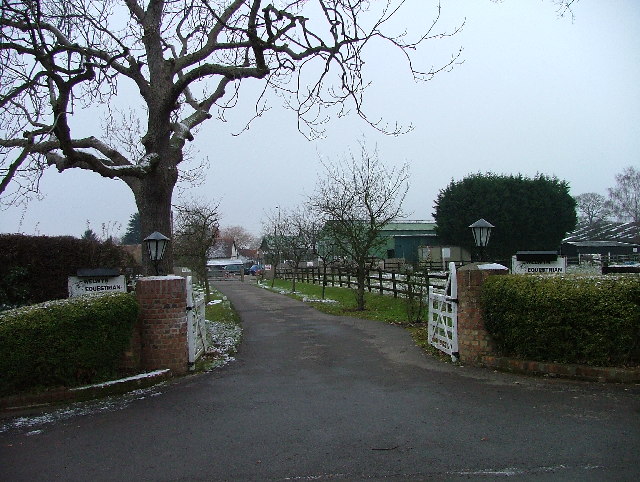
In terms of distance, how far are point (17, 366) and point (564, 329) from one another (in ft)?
23.0

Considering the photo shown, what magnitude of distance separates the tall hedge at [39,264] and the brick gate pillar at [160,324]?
5322mm

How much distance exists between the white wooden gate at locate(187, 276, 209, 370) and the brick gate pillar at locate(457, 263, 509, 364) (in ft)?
14.0

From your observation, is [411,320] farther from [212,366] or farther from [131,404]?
[131,404]

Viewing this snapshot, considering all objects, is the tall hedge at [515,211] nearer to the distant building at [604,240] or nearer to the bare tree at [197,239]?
the distant building at [604,240]

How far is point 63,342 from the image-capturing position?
686 cm

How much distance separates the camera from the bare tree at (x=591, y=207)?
8406 centimetres

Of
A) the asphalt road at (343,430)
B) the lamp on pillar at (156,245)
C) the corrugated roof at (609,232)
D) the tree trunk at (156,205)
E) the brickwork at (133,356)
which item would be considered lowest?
the asphalt road at (343,430)

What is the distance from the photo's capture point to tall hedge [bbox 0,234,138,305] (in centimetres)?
1184

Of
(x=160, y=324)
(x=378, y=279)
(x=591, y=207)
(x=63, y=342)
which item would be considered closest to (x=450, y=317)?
(x=160, y=324)

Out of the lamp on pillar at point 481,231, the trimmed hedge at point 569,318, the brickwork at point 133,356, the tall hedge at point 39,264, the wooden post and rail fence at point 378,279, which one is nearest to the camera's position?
the trimmed hedge at point 569,318

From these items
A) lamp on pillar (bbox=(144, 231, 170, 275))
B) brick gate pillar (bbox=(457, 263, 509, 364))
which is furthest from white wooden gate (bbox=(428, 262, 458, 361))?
lamp on pillar (bbox=(144, 231, 170, 275))

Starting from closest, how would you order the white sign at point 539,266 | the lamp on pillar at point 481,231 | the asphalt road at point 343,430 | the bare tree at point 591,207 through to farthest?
the asphalt road at point 343,430
the lamp on pillar at point 481,231
the white sign at point 539,266
the bare tree at point 591,207

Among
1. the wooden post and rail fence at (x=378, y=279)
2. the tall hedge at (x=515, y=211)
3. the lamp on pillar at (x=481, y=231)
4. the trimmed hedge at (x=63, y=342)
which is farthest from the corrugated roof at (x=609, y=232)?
the trimmed hedge at (x=63, y=342)

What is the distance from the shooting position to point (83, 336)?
277 inches
